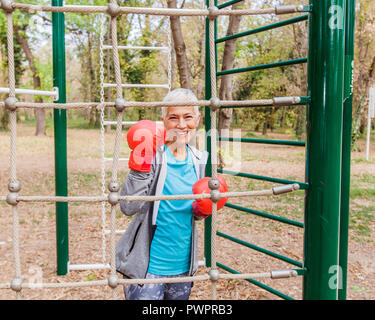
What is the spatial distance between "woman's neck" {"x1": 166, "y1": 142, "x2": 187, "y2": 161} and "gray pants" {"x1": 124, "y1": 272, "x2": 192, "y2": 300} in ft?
1.60

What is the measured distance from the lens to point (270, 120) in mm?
19656

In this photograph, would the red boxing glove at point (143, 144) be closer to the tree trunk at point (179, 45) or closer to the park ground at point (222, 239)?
the park ground at point (222, 239)

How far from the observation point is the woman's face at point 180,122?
1.45 meters

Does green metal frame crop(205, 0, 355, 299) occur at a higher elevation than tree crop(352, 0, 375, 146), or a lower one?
lower

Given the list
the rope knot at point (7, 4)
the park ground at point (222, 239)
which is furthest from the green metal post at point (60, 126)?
the rope knot at point (7, 4)

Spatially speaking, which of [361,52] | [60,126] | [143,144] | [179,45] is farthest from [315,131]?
[361,52]

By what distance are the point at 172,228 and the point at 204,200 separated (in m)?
0.20

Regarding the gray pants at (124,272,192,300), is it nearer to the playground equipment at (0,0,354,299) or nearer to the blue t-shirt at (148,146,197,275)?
the blue t-shirt at (148,146,197,275)

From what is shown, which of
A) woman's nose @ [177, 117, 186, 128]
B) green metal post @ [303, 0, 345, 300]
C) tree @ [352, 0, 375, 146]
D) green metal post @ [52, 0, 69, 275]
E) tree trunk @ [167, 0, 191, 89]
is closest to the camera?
green metal post @ [303, 0, 345, 300]

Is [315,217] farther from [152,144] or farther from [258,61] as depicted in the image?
[258,61]

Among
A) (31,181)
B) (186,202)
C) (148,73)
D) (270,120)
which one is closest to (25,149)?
(31,181)

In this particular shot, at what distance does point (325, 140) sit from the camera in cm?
117

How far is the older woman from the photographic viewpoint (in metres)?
1.43

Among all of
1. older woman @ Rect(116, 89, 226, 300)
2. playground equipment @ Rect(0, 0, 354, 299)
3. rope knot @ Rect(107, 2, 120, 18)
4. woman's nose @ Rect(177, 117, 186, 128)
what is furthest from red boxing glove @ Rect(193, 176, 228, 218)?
rope knot @ Rect(107, 2, 120, 18)
